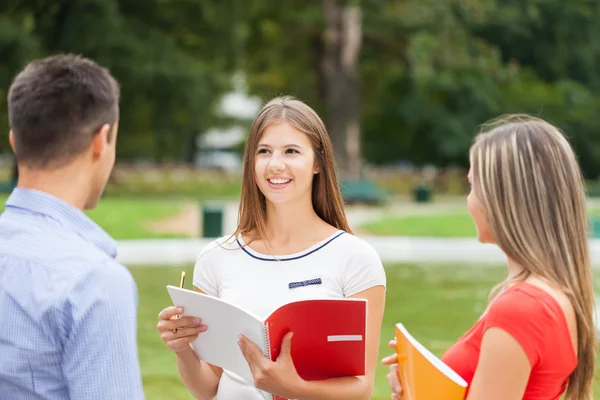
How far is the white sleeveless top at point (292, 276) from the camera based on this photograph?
3.02m

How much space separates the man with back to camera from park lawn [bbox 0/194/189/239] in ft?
47.2

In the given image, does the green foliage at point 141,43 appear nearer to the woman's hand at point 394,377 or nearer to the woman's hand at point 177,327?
the woman's hand at point 177,327

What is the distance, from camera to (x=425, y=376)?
2398 mm

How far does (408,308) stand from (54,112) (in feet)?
27.7

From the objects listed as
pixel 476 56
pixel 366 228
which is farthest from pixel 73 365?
pixel 476 56

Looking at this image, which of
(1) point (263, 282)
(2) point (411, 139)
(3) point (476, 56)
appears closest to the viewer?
(1) point (263, 282)

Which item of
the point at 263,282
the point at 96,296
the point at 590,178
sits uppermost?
the point at 96,296

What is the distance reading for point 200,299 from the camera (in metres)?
2.74

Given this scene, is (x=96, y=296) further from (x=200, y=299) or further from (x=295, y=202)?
(x=295, y=202)

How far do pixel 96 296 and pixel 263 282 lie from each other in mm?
1278

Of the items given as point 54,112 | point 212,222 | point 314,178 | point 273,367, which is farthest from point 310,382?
point 212,222

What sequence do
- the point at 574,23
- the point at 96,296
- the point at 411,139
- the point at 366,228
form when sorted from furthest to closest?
the point at 411,139
the point at 574,23
the point at 366,228
the point at 96,296

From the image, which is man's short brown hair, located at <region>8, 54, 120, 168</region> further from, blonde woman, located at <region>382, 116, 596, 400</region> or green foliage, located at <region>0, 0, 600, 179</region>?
green foliage, located at <region>0, 0, 600, 179</region>

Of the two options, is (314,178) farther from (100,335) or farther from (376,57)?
(376,57)
